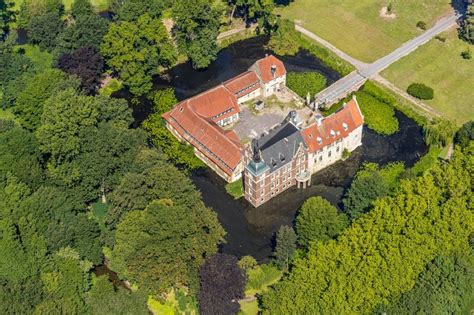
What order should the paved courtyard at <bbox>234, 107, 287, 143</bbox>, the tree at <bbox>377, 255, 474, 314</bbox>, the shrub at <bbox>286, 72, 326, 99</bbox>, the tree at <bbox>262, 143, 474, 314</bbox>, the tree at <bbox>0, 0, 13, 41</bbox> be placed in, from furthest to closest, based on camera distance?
the tree at <bbox>0, 0, 13, 41</bbox> → the shrub at <bbox>286, 72, 326, 99</bbox> → the paved courtyard at <bbox>234, 107, 287, 143</bbox> → the tree at <bbox>262, 143, 474, 314</bbox> → the tree at <bbox>377, 255, 474, 314</bbox>

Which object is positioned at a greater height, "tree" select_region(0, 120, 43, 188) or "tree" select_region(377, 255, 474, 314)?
"tree" select_region(0, 120, 43, 188)

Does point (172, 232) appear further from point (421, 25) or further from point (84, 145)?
point (421, 25)

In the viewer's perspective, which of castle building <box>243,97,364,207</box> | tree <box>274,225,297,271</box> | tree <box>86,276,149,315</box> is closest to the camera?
tree <box>86,276,149,315</box>

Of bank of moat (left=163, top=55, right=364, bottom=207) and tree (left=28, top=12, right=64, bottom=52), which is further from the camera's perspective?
tree (left=28, top=12, right=64, bottom=52)

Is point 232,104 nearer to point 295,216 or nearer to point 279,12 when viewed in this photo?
point 295,216

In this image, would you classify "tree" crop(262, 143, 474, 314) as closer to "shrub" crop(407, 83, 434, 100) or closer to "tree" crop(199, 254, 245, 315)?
"tree" crop(199, 254, 245, 315)

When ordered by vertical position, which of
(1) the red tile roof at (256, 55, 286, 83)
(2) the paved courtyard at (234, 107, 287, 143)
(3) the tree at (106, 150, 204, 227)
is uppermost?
(3) the tree at (106, 150, 204, 227)

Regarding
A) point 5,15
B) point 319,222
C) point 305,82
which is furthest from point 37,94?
point 319,222

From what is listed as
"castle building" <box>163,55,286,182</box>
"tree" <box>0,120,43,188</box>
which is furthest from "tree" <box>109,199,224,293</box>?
"castle building" <box>163,55,286,182</box>
